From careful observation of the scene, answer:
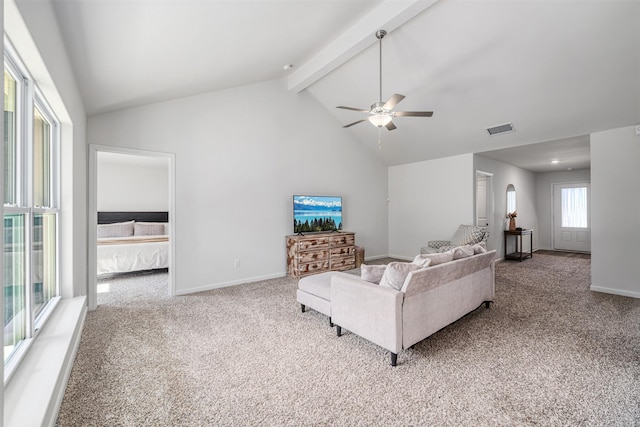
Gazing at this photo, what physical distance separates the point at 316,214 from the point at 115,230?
4232mm

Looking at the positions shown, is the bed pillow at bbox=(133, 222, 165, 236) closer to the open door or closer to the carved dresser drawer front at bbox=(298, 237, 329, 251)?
the carved dresser drawer front at bbox=(298, 237, 329, 251)

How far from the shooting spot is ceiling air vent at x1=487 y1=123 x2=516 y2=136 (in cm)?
446

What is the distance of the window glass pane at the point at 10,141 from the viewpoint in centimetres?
167

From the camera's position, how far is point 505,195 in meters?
6.54

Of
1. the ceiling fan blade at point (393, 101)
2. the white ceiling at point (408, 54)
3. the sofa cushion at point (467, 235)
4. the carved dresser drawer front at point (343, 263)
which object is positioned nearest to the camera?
the white ceiling at point (408, 54)

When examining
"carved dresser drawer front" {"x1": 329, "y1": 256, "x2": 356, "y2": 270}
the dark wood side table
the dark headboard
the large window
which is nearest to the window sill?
the large window

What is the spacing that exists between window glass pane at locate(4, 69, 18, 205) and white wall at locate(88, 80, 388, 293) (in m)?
1.94

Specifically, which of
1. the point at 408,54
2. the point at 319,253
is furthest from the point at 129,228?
the point at 408,54

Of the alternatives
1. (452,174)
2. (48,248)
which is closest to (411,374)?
(48,248)

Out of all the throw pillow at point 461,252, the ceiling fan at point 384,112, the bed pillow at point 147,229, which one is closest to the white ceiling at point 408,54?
the ceiling fan at point 384,112

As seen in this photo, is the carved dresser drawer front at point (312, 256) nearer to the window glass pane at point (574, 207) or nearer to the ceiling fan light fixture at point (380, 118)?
the ceiling fan light fixture at point (380, 118)

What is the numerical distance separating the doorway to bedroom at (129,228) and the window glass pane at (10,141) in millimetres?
1804

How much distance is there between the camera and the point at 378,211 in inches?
267

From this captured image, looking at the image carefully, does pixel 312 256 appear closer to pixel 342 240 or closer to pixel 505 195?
pixel 342 240
